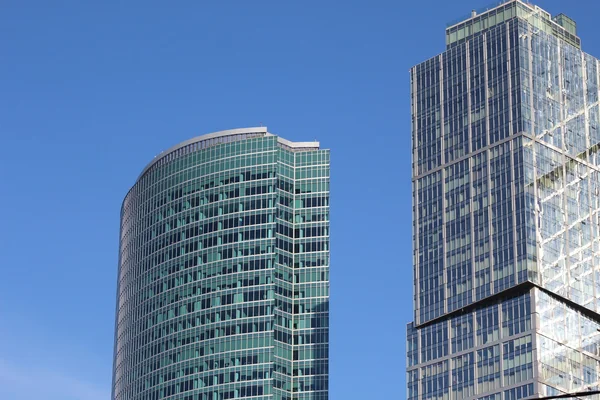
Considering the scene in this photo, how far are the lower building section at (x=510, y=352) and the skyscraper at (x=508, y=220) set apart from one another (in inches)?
6.6

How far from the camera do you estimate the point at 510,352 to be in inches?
6969

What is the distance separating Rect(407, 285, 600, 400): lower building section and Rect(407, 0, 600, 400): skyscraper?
0.17 metres

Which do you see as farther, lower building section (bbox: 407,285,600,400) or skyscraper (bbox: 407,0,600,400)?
skyscraper (bbox: 407,0,600,400)

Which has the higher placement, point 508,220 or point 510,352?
point 508,220

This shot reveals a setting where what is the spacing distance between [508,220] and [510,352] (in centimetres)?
1672

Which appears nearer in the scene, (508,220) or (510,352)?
(510,352)

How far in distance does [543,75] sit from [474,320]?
113 ft

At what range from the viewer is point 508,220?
7180 inches

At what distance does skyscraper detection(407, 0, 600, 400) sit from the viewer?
17862 centimetres

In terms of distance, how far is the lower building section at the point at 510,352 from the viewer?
175250mm

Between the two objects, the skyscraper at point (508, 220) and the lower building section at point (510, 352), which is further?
the skyscraper at point (508, 220)

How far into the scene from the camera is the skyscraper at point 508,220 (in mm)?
178625

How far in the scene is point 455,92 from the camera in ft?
646

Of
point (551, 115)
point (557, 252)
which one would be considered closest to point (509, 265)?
point (557, 252)
